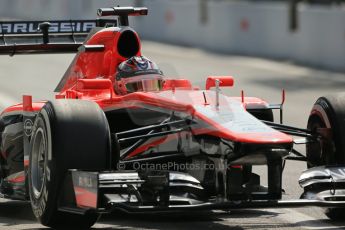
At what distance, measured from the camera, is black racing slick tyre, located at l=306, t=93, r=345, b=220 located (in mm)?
8445

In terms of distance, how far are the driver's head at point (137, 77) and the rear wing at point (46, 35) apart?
157 centimetres

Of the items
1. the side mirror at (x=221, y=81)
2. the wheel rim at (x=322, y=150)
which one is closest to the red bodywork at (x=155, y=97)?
the side mirror at (x=221, y=81)

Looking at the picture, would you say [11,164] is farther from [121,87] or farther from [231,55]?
[231,55]

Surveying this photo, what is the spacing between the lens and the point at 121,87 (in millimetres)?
9711

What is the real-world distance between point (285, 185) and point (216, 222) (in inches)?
83.9

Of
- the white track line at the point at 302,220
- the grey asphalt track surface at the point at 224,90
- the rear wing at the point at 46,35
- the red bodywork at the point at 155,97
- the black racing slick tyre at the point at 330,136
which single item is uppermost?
the rear wing at the point at 46,35

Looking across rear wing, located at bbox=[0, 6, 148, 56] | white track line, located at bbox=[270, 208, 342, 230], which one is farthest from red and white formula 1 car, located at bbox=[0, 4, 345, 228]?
rear wing, located at bbox=[0, 6, 148, 56]

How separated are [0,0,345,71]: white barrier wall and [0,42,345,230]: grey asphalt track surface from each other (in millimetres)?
407

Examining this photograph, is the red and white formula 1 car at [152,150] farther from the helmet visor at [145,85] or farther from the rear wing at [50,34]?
the rear wing at [50,34]

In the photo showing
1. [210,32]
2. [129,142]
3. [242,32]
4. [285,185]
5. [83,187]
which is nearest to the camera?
[83,187]

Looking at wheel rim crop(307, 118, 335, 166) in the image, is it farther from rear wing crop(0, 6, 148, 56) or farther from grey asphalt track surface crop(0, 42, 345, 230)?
→ rear wing crop(0, 6, 148, 56)

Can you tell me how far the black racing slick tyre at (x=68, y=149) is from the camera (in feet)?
25.4

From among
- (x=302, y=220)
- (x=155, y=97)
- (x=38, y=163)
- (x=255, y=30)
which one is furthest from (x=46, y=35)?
(x=255, y=30)

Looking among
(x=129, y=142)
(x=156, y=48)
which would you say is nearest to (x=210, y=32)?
(x=156, y=48)
